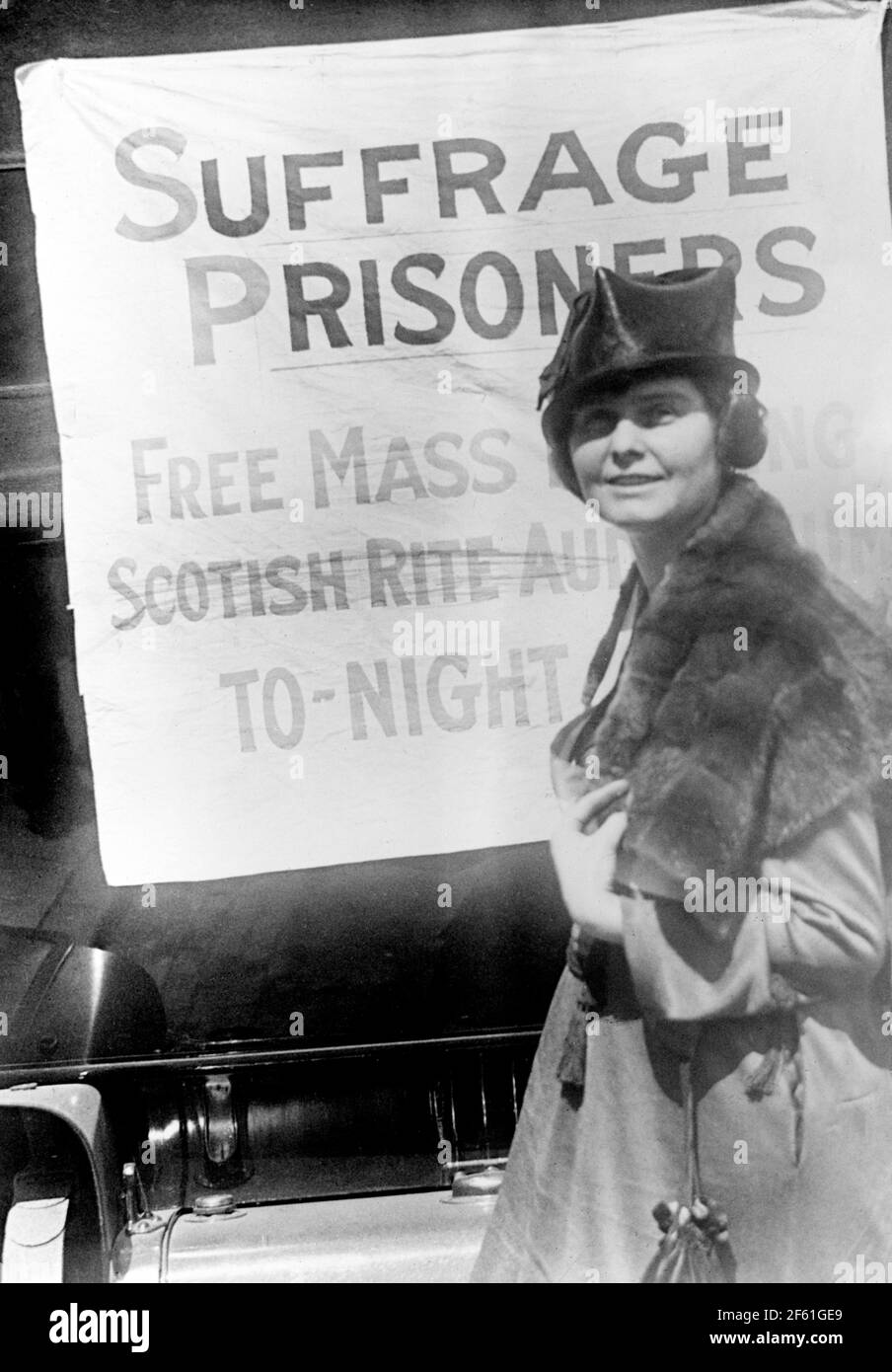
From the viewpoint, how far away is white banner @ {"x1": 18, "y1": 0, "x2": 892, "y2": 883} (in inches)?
109

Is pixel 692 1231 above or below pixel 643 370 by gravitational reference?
below

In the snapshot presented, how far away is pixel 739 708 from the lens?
2.72 meters

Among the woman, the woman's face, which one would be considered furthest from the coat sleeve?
the woman's face

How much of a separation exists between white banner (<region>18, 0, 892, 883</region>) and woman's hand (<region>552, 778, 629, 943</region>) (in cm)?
7

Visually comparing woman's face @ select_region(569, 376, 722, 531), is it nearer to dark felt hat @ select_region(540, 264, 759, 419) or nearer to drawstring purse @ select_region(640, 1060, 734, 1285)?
dark felt hat @ select_region(540, 264, 759, 419)

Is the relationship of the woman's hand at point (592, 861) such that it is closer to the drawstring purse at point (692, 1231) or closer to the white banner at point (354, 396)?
the white banner at point (354, 396)

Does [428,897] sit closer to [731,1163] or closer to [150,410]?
[731,1163]

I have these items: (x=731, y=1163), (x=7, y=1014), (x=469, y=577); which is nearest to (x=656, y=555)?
(x=469, y=577)

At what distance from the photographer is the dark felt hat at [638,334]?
109 inches

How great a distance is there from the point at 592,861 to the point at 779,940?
409mm

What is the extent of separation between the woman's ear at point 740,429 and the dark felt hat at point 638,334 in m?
0.04

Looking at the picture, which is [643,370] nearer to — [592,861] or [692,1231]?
[592,861]

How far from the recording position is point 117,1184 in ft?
9.05

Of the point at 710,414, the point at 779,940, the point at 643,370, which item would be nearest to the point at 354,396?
the point at 643,370
